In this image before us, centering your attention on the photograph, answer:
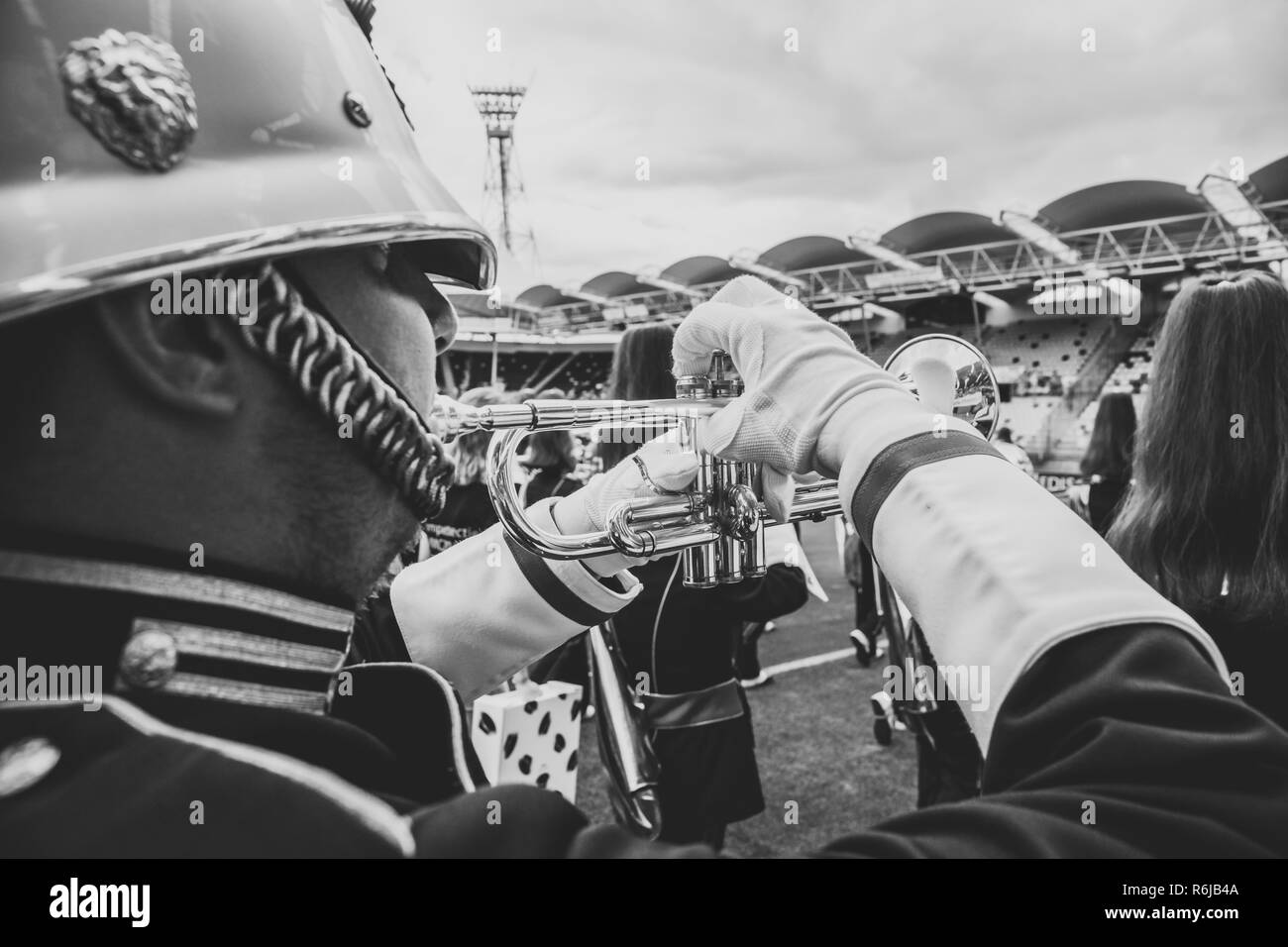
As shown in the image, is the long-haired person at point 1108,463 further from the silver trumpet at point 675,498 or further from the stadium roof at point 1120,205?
the stadium roof at point 1120,205

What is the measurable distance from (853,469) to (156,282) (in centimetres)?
79

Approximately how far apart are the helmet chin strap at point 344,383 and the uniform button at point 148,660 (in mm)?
259

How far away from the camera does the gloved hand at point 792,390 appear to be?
1.14m

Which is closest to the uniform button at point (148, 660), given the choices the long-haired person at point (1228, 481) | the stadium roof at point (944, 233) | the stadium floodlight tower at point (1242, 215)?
the long-haired person at point (1228, 481)

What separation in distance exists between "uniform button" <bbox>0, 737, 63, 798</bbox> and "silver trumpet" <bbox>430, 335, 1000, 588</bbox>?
0.68m

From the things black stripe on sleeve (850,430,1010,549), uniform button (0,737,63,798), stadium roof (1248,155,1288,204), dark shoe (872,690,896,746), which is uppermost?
stadium roof (1248,155,1288,204)

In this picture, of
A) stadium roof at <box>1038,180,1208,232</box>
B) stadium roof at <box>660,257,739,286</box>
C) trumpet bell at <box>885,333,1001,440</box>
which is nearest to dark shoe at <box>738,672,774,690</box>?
trumpet bell at <box>885,333,1001,440</box>

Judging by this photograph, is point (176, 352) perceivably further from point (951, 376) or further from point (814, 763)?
point (814, 763)

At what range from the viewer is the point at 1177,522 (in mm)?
2076

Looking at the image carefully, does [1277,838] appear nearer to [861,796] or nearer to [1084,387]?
[861,796]

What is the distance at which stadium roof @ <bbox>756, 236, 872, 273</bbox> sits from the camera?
28188 mm

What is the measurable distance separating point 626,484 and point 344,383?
1.05 metres

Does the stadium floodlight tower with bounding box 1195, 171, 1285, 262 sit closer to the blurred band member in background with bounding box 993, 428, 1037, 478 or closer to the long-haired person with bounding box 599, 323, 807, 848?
the blurred band member in background with bounding box 993, 428, 1037, 478
